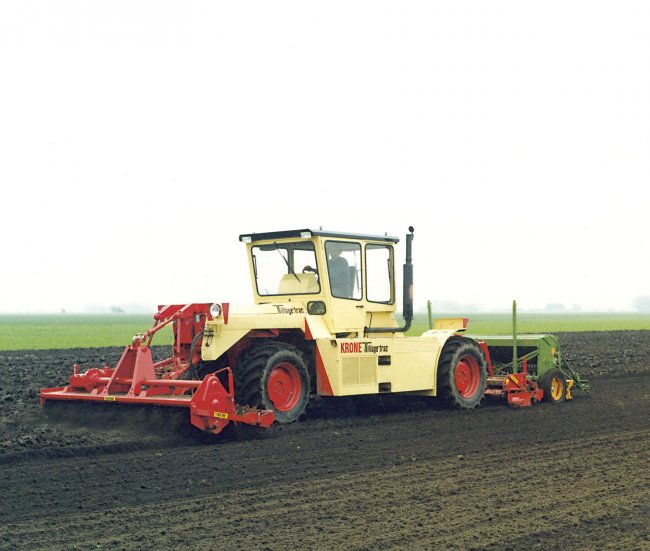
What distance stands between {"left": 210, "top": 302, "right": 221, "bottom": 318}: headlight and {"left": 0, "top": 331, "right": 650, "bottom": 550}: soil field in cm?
149

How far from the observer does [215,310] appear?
1189 cm

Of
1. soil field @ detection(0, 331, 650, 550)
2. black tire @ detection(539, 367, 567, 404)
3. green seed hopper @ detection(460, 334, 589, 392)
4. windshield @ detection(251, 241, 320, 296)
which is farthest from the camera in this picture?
green seed hopper @ detection(460, 334, 589, 392)

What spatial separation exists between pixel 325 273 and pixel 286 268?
71 cm

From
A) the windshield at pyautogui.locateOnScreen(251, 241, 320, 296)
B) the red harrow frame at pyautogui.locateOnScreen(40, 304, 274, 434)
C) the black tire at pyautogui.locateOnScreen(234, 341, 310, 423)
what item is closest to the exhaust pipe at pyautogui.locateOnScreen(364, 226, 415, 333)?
the windshield at pyautogui.locateOnScreen(251, 241, 320, 296)

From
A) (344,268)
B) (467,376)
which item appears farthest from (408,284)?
(467,376)

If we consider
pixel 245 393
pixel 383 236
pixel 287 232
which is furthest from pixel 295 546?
pixel 383 236

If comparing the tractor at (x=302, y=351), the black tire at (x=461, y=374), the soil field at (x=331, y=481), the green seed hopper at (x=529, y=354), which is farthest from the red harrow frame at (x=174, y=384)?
the green seed hopper at (x=529, y=354)

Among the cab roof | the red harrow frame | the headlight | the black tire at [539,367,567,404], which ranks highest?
the cab roof

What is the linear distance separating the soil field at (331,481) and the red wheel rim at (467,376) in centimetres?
71

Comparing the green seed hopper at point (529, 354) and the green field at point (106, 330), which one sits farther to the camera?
the green field at point (106, 330)

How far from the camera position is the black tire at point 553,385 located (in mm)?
15234

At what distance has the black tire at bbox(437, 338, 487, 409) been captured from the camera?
14.2m

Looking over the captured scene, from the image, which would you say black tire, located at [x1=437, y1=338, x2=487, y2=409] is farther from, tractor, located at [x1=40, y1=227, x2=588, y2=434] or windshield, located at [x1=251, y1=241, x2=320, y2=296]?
windshield, located at [x1=251, y1=241, x2=320, y2=296]

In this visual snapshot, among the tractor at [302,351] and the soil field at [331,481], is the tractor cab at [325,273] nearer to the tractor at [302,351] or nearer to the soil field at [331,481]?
the tractor at [302,351]
